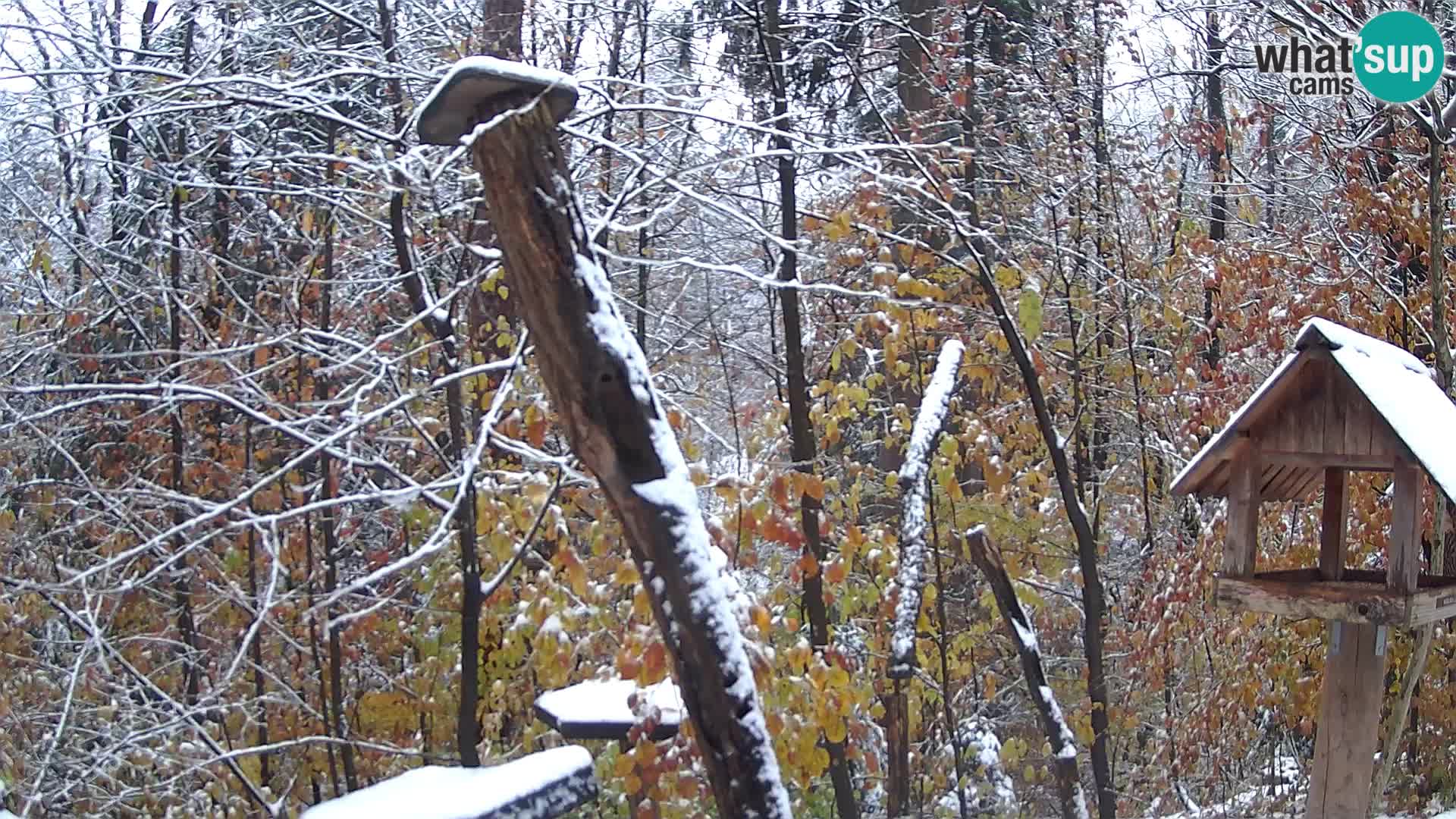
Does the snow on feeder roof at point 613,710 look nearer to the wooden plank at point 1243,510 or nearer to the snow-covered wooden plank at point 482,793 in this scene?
the snow-covered wooden plank at point 482,793

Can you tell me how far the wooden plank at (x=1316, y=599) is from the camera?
11.3ft

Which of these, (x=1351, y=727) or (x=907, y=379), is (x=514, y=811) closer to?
(x=1351, y=727)

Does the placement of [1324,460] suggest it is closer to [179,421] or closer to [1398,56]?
[1398,56]

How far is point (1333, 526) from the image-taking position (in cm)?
392

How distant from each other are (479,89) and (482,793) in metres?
1.90

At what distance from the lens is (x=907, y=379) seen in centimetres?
624

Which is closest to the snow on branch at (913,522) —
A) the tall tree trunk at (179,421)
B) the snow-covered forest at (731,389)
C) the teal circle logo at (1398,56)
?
the snow-covered forest at (731,389)

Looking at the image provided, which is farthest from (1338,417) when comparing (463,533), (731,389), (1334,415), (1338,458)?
(731,389)

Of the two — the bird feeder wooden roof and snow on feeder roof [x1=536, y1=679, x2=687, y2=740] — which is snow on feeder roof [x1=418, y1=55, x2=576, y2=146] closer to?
snow on feeder roof [x1=536, y1=679, x2=687, y2=740]

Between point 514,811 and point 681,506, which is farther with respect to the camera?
point 514,811

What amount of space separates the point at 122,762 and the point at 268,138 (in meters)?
3.18

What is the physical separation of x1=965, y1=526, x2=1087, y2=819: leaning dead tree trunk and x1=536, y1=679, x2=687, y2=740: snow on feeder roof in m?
1.44

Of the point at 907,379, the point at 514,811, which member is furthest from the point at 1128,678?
the point at 514,811

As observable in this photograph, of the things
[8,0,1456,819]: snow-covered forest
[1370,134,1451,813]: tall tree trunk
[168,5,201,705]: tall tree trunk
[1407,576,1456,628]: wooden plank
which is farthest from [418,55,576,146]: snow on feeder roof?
[1370,134,1451,813]: tall tree trunk
